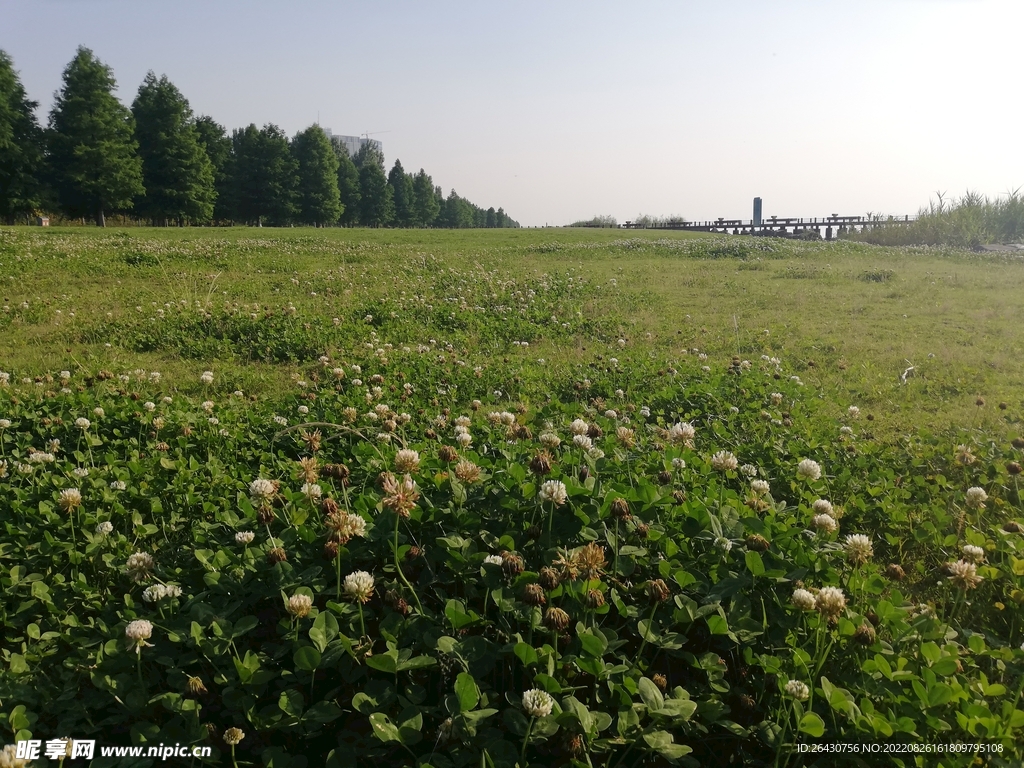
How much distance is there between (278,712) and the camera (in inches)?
78.5

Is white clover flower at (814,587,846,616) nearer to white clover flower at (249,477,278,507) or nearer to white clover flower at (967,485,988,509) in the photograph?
white clover flower at (967,485,988,509)

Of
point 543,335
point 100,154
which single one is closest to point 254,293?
point 543,335

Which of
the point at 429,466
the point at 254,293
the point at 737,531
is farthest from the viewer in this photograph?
the point at 254,293

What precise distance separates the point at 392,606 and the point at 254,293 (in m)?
8.93

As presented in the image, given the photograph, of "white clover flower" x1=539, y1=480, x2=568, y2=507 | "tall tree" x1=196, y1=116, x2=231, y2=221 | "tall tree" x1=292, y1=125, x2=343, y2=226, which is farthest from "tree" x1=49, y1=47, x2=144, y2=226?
"white clover flower" x1=539, y1=480, x2=568, y2=507

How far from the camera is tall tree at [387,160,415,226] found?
72062 millimetres

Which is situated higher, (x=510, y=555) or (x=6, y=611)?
(x=510, y=555)

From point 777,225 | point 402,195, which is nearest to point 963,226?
point 777,225

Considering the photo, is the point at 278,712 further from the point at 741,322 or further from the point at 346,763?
the point at 741,322

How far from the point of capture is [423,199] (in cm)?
7519

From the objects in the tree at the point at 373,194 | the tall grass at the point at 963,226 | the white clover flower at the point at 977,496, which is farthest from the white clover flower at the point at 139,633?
the tree at the point at 373,194

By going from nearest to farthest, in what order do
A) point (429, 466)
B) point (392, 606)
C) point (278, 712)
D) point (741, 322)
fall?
point (278, 712)
point (392, 606)
point (429, 466)
point (741, 322)

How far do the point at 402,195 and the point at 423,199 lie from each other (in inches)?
142

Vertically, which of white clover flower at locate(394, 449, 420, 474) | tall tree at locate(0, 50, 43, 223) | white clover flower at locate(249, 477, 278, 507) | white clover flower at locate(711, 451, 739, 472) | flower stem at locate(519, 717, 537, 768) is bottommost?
flower stem at locate(519, 717, 537, 768)
